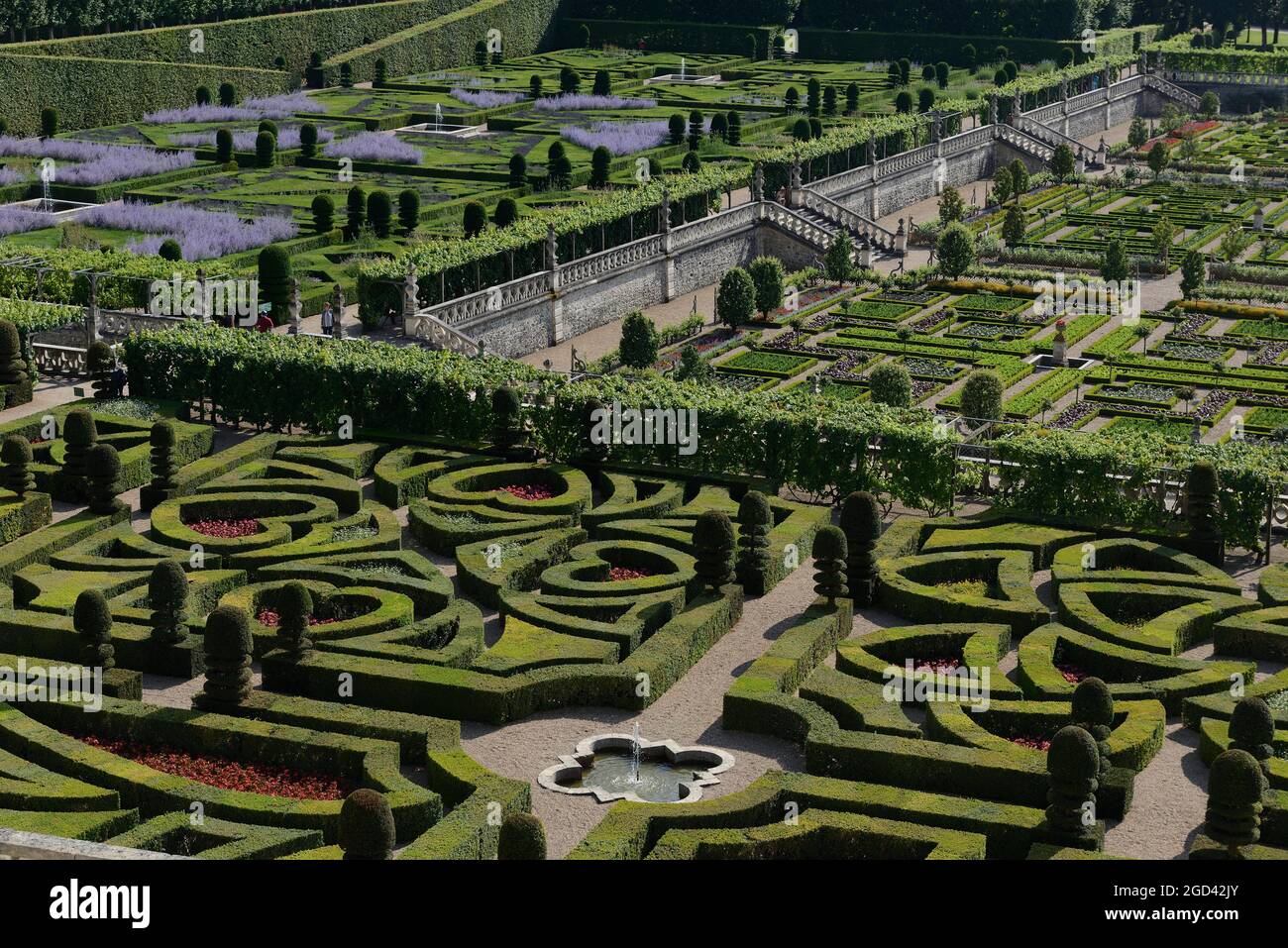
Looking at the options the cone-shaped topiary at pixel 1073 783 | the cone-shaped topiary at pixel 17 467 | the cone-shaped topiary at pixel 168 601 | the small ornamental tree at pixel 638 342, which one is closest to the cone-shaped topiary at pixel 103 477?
the cone-shaped topiary at pixel 17 467

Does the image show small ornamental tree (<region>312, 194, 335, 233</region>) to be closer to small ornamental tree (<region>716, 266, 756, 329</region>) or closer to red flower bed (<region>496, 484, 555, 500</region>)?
small ornamental tree (<region>716, 266, 756, 329</region>)

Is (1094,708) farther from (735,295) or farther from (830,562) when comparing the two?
(735,295)

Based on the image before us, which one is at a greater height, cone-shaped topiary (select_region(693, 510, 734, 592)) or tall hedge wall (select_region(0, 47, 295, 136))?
tall hedge wall (select_region(0, 47, 295, 136))

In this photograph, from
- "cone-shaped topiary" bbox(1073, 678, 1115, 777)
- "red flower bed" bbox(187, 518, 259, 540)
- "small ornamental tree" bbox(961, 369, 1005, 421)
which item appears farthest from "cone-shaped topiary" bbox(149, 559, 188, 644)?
"small ornamental tree" bbox(961, 369, 1005, 421)

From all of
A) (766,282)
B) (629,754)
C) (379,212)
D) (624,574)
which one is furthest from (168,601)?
(379,212)
